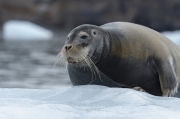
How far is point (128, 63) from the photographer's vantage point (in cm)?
509

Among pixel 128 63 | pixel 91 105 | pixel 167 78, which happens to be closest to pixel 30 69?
pixel 128 63

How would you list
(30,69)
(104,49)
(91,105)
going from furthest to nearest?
1. (30,69)
2. (104,49)
3. (91,105)

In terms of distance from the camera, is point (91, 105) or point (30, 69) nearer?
point (91, 105)

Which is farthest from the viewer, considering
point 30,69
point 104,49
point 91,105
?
point 30,69

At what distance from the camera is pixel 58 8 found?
36.0 meters

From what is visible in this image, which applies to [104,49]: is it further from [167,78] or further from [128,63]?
[167,78]

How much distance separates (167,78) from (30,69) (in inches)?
408

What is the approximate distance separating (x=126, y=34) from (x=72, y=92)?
3.36 feet

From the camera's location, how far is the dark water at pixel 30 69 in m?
11.9

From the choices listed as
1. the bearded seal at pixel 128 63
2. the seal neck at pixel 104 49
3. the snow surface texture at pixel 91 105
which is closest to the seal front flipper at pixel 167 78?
the bearded seal at pixel 128 63

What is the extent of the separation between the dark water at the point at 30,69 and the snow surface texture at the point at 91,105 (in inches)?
266

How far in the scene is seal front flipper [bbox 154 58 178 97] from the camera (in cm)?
505

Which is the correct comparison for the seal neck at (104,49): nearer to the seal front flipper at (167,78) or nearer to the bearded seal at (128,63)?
the bearded seal at (128,63)

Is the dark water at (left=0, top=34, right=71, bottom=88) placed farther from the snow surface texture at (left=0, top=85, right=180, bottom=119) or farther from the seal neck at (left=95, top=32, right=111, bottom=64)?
the snow surface texture at (left=0, top=85, right=180, bottom=119)
